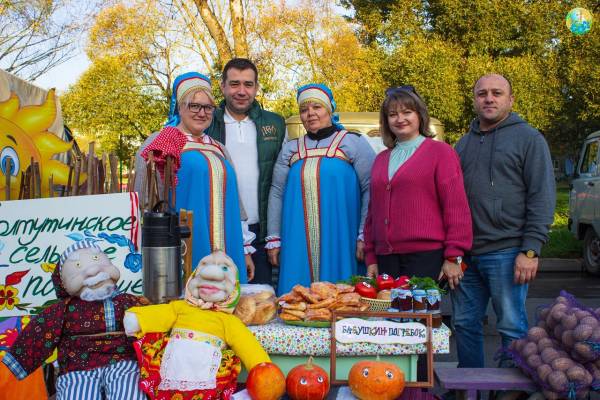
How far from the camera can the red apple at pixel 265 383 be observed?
7.59 ft

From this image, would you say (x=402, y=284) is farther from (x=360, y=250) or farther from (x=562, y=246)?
(x=562, y=246)

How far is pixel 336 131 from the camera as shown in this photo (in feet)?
12.6

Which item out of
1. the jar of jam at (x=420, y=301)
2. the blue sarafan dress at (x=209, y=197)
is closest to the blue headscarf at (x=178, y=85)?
the blue sarafan dress at (x=209, y=197)

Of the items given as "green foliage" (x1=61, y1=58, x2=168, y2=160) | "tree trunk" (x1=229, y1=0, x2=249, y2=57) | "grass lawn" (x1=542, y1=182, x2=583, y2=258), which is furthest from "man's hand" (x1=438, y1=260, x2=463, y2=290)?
"green foliage" (x1=61, y1=58, x2=168, y2=160)

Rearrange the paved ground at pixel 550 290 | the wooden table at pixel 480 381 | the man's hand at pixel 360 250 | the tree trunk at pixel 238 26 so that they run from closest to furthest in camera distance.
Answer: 1. the wooden table at pixel 480 381
2. the man's hand at pixel 360 250
3. the paved ground at pixel 550 290
4. the tree trunk at pixel 238 26

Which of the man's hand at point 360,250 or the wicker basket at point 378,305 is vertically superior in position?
the man's hand at point 360,250

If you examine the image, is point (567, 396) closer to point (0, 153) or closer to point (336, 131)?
point (336, 131)

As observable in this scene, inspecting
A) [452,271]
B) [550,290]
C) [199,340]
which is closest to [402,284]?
[452,271]

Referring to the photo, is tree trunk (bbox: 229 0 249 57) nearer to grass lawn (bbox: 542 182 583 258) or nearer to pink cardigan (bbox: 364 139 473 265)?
grass lawn (bbox: 542 182 583 258)

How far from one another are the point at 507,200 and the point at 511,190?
57mm

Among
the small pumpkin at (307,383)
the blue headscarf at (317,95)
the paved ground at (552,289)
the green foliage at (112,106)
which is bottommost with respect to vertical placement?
the paved ground at (552,289)

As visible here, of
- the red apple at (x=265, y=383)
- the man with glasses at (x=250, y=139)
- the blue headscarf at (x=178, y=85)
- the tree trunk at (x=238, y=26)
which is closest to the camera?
the red apple at (x=265, y=383)

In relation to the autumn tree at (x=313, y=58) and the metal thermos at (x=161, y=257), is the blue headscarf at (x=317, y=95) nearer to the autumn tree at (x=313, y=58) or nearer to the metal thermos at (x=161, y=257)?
the metal thermos at (x=161, y=257)

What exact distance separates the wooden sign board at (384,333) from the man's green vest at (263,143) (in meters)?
1.56
